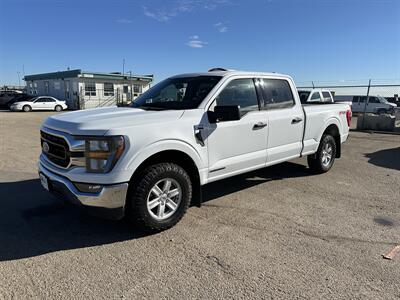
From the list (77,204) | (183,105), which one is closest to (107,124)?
(77,204)

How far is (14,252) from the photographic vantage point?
355 cm

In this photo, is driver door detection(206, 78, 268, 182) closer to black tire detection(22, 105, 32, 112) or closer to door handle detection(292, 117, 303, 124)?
door handle detection(292, 117, 303, 124)

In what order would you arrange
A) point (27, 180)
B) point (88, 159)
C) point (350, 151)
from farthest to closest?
point (350, 151) → point (27, 180) → point (88, 159)

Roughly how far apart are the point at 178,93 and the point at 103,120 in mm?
1484

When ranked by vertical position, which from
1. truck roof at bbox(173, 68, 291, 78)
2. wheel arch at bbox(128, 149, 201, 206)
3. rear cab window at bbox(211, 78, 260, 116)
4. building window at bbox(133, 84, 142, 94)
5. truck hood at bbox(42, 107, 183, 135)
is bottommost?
wheel arch at bbox(128, 149, 201, 206)

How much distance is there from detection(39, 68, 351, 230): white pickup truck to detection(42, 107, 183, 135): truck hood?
0.01 metres

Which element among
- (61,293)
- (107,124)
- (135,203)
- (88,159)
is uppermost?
(107,124)

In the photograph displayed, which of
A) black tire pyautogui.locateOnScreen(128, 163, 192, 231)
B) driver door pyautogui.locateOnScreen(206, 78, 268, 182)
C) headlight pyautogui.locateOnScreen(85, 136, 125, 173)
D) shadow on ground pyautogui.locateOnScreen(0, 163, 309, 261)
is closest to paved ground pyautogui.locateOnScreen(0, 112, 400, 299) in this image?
shadow on ground pyautogui.locateOnScreen(0, 163, 309, 261)

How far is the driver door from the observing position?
4473 mm

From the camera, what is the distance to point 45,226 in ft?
13.9

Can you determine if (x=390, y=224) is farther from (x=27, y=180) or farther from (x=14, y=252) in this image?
(x=27, y=180)

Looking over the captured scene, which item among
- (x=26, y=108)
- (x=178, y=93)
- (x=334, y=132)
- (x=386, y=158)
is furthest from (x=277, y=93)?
(x=26, y=108)

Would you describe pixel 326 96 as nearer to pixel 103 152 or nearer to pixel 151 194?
pixel 151 194

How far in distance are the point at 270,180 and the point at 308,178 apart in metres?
0.80
